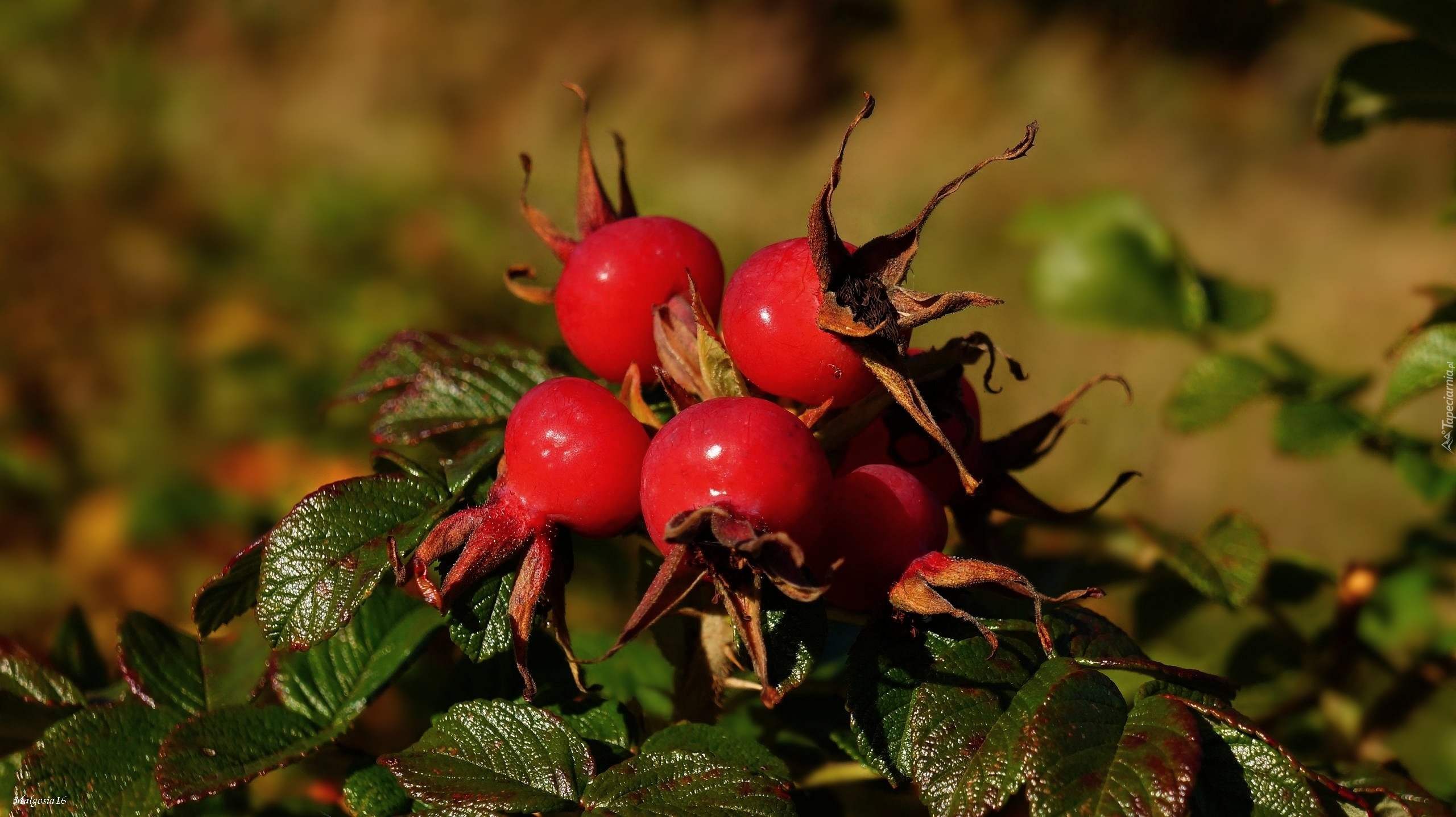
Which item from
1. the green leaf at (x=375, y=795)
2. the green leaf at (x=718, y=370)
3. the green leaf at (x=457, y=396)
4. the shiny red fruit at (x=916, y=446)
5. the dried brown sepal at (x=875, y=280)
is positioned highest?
the dried brown sepal at (x=875, y=280)

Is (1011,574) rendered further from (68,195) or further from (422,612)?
(68,195)

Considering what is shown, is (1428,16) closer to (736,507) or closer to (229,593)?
(736,507)

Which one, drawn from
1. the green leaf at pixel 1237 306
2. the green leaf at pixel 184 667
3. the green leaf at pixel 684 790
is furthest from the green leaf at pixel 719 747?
the green leaf at pixel 1237 306

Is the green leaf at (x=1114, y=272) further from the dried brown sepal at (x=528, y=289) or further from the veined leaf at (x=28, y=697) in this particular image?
the veined leaf at (x=28, y=697)

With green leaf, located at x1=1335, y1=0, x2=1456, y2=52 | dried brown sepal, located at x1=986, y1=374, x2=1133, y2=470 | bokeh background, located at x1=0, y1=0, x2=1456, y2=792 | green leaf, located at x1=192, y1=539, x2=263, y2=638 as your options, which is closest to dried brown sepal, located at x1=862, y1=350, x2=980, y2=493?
dried brown sepal, located at x1=986, y1=374, x2=1133, y2=470

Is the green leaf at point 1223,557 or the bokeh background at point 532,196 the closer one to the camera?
the green leaf at point 1223,557

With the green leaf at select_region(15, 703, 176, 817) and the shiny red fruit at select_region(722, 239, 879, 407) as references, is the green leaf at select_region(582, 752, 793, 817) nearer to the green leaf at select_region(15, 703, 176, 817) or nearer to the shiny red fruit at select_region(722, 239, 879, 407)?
the shiny red fruit at select_region(722, 239, 879, 407)
